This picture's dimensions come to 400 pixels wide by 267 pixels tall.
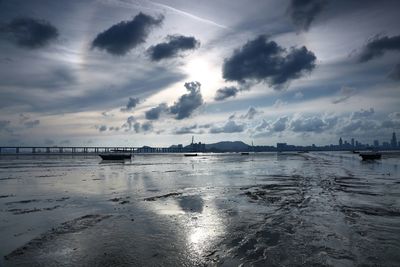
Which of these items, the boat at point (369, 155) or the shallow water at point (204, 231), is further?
the boat at point (369, 155)

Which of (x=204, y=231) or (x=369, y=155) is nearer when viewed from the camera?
(x=204, y=231)

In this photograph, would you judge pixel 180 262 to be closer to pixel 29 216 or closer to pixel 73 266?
pixel 73 266

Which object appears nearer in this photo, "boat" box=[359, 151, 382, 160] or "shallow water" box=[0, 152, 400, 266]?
"shallow water" box=[0, 152, 400, 266]

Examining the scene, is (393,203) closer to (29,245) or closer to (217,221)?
(217,221)

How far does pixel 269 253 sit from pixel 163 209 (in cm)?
999

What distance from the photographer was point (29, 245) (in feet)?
39.0

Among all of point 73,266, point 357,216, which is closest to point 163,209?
point 73,266

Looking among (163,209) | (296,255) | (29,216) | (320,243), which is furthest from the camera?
(163,209)

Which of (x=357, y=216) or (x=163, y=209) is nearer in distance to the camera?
(x=357, y=216)

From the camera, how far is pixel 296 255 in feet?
33.7

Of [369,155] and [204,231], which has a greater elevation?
[369,155]

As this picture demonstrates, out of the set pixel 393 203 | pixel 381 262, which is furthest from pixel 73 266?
pixel 393 203

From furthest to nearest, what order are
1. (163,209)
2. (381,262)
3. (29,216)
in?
(163,209) < (29,216) < (381,262)

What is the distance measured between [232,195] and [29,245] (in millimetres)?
16214
